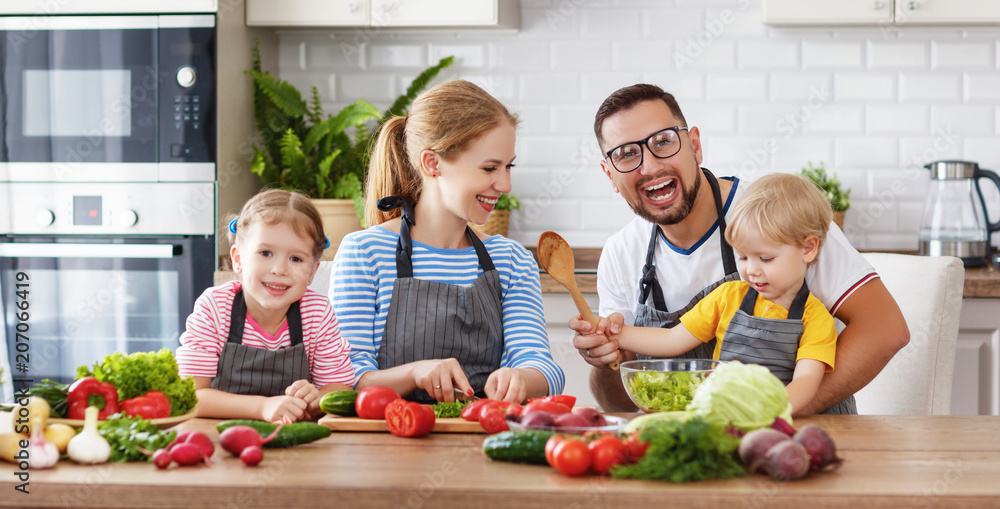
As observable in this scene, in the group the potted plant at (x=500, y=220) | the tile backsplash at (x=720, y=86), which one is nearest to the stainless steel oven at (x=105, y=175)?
the tile backsplash at (x=720, y=86)

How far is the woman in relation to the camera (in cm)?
168

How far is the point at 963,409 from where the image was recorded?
2.59m

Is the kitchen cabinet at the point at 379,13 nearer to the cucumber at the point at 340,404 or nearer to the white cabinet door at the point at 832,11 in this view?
the white cabinet door at the point at 832,11

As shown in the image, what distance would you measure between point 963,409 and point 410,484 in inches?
89.4

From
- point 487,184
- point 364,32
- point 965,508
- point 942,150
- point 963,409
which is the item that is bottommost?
point 963,409

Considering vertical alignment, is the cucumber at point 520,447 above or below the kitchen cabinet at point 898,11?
below

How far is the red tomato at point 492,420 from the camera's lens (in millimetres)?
1205

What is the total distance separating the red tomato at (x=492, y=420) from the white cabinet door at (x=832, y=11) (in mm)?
2262

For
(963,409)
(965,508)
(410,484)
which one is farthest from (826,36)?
(410,484)

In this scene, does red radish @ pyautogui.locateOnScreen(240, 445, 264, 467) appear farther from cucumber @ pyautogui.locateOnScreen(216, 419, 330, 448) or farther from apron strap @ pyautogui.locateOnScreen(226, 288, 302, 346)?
apron strap @ pyautogui.locateOnScreen(226, 288, 302, 346)

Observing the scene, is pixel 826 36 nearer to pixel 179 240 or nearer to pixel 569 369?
pixel 569 369

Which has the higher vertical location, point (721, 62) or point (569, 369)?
point (721, 62)

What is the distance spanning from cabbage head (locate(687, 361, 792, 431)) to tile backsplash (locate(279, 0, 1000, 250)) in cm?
231

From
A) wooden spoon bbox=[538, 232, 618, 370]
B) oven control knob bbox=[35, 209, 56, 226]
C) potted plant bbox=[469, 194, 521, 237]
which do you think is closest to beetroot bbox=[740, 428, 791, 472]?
wooden spoon bbox=[538, 232, 618, 370]
